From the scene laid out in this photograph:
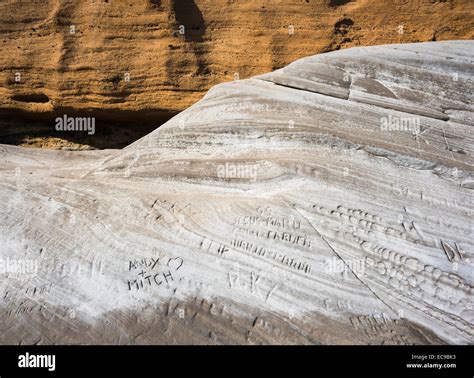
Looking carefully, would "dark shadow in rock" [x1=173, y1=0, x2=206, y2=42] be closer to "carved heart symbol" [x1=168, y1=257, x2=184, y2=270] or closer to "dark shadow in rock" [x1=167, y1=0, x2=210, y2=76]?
"dark shadow in rock" [x1=167, y1=0, x2=210, y2=76]

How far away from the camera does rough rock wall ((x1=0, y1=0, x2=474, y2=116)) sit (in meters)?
3.93

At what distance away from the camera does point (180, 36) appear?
3.96 meters

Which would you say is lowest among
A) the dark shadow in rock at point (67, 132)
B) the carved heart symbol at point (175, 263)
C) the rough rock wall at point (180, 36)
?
the carved heart symbol at point (175, 263)

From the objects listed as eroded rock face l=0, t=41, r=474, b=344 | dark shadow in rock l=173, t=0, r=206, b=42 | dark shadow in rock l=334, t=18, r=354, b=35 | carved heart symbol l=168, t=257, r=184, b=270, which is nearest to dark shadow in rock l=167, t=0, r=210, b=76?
dark shadow in rock l=173, t=0, r=206, b=42

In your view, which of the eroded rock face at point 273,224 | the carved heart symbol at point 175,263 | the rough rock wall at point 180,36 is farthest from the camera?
the rough rock wall at point 180,36

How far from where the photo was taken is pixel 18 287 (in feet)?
6.22

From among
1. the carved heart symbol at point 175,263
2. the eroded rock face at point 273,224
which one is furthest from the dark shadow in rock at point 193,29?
the carved heart symbol at point 175,263

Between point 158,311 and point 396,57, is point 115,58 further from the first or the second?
point 158,311

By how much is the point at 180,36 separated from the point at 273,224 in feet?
7.89

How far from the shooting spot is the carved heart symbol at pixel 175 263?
6.21ft

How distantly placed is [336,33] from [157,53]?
132cm

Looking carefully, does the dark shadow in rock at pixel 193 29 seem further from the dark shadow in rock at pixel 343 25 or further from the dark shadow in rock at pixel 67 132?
the dark shadow in rock at pixel 343 25
